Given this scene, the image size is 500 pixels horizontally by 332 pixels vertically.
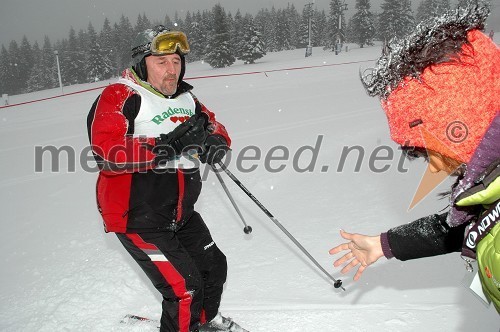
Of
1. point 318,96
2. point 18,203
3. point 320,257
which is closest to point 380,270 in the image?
point 320,257

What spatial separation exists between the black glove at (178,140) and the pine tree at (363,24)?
6457 centimetres

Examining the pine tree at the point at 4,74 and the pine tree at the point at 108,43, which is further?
the pine tree at the point at 4,74

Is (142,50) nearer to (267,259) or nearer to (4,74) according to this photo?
(267,259)

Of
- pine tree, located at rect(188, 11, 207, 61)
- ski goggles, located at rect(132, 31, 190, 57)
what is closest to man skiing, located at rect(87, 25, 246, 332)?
ski goggles, located at rect(132, 31, 190, 57)

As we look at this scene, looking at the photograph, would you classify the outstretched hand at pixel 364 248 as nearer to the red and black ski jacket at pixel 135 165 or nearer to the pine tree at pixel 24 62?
the red and black ski jacket at pixel 135 165

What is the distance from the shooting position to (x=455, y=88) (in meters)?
1.41

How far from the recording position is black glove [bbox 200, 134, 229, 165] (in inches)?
123

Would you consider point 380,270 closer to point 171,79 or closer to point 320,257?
point 320,257

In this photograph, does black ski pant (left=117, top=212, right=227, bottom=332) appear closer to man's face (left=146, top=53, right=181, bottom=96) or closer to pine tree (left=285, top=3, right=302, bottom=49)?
man's face (left=146, top=53, right=181, bottom=96)

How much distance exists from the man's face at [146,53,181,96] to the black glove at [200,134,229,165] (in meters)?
0.51

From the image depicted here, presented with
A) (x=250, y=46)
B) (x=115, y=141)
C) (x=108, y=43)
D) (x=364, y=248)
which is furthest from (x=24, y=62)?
(x=364, y=248)

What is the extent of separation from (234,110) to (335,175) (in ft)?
20.7

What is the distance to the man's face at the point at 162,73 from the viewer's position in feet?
9.62

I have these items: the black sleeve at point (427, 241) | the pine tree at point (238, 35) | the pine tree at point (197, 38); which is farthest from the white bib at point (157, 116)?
the pine tree at point (197, 38)
